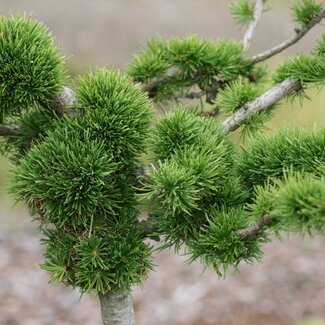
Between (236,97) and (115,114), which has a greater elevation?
(236,97)

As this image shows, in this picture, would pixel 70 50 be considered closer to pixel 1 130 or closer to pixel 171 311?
pixel 171 311

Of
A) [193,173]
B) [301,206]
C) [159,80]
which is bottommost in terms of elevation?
[301,206]

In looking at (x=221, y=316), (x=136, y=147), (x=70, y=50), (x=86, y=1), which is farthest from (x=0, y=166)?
(x=136, y=147)

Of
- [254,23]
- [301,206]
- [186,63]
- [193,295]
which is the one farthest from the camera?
[193,295]

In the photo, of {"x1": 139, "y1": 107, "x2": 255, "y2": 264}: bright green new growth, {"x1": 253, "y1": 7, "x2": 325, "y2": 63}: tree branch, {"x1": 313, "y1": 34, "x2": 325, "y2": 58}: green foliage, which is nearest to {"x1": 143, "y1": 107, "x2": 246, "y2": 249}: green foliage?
{"x1": 139, "y1": 107, "x2": 255, "y2": 264}: bright green new growth

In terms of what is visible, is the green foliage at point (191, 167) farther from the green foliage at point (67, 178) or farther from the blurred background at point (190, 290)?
the blurred background at point (190, 290)

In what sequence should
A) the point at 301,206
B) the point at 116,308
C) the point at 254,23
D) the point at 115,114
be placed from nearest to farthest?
the point at 301,206, the point at 115,114, the point at 116,308, the point at 254,23

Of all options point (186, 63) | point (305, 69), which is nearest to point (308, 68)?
point (305, 69)

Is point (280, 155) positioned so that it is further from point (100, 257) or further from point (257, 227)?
point (100, 257)
